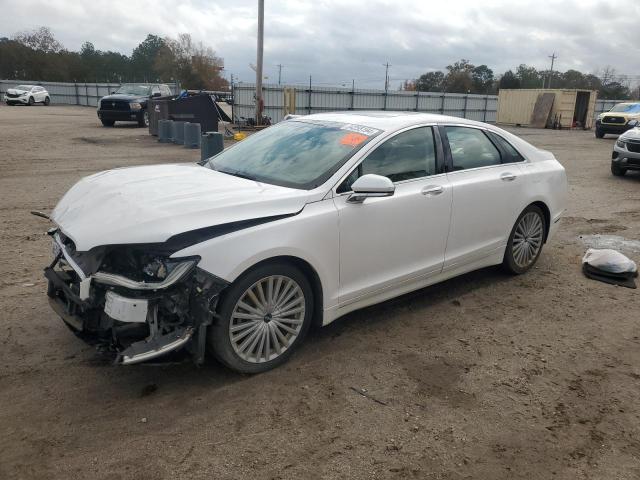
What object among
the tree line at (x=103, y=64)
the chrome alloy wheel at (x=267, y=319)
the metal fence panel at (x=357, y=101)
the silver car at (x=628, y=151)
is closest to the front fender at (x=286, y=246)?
the chrome alloy wheel at (x=267, y=319)

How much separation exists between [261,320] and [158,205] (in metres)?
0.95

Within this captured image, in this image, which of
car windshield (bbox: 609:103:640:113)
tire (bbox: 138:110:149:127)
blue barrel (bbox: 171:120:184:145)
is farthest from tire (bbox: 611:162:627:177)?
tire (bbox: 138:110:149:127)

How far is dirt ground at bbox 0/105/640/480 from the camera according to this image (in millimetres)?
2748

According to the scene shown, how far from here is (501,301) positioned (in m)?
4.94

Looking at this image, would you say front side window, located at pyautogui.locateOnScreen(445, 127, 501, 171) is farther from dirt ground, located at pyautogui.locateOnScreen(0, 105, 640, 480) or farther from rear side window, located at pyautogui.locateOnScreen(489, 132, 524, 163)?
dirt ground, located at pyautogui.locateOnScreen(0, 105, 640, 480)

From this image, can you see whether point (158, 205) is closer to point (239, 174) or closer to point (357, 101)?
point (239, 174)

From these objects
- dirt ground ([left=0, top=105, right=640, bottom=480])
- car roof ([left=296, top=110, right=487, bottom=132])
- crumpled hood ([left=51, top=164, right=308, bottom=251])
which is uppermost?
car roof ([left=296, top=110, right=487, bottom=132])

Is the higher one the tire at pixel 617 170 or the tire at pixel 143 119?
the tire at pixel 143 119

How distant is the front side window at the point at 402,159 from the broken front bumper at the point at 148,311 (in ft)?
4.16

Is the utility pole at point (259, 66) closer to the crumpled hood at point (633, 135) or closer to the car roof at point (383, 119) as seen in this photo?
the crumpled hood at point (633, 135)

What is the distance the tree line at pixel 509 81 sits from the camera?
66375mm

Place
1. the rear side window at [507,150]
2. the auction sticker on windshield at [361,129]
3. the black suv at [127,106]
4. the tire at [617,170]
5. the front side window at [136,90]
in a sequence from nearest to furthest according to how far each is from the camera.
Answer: the auction sticker on windshield at [361,129]
the rear side window at [507,150]
the tire at [617,170]
the black suv at [127,106]
the front side window at [136,90]

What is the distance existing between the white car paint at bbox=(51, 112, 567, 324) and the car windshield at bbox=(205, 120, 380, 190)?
10 cm

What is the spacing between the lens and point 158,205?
3.22 metres
